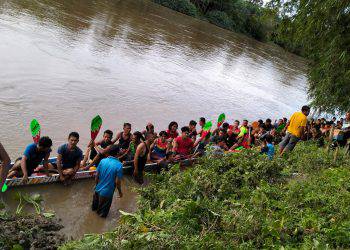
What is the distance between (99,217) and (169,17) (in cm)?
3916

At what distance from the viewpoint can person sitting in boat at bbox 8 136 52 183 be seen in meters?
7.27

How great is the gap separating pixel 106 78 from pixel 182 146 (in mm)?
9579

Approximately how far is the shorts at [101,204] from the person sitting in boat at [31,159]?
1.23 meters

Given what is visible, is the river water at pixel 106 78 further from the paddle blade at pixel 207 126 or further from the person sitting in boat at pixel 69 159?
the paddle blade at pixel 207 126

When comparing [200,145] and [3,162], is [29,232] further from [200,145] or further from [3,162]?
[200,145]

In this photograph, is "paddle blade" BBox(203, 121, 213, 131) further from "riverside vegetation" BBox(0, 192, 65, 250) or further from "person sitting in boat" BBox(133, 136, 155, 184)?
"riverside vegetation" BBox(0, 192, 65, 250)

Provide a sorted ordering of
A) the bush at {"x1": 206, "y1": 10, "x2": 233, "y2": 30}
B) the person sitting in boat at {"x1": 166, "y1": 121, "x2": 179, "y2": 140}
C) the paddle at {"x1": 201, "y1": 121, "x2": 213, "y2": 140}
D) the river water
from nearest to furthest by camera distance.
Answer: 1. the person sitting in boat at {"x1": 166, "y1": 121, "x2": 179, "y2": 140}
2. the paddle at {"x1": 201, "y1": 121, "x2": 213, "y2": 140}
3. the river water
4. the bush at {"x1": 206, "y1": 10, "x2": 233, "y2": 30}

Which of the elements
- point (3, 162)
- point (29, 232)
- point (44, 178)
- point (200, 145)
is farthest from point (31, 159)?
point (200, 145)

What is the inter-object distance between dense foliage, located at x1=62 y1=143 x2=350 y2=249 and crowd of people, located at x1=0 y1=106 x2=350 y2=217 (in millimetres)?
863

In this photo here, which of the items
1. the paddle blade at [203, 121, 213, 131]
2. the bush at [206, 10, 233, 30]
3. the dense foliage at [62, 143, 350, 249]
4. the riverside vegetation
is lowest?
the riverside vegetation

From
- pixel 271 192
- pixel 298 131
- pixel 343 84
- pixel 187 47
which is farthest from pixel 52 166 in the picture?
pixel 187 47

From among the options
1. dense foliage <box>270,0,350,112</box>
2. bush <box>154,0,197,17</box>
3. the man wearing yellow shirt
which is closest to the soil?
the man wearing yellow shirt

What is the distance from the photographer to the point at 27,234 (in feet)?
18.4

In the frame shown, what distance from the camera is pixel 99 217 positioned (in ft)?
24.8
